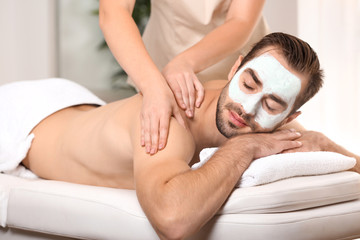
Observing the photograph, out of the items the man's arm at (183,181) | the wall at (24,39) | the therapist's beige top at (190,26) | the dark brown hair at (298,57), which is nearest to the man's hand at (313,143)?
the dark brown hair at (298,57)

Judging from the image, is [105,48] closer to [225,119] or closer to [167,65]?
[167,65]

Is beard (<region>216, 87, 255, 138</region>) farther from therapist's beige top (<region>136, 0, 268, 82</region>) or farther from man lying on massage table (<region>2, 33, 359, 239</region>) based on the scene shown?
therapist's beige top (<region>136, 0, 268, 82</region>)

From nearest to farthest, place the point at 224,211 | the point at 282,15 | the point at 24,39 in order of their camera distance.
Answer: the point at 224,211
the point at 282,15
the point at 24,39

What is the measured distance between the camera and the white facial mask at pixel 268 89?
5.10 feet

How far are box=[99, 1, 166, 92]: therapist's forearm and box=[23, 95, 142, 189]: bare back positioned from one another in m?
0.10

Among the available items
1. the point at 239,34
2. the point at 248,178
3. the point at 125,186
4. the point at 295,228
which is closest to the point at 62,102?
the point at 125,186

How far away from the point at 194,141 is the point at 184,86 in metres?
0.19

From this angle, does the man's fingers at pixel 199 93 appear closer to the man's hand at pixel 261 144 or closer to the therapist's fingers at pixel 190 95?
the therapist's fingers at pixel 190 95

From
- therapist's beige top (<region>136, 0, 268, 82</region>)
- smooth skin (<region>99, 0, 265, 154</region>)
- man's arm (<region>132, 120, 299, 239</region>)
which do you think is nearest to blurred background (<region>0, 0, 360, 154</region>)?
therapist's beige top (<region>136, 0, 268, 82</region>)

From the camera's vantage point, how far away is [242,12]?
6.68ft

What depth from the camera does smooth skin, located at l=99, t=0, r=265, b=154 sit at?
4.84ft

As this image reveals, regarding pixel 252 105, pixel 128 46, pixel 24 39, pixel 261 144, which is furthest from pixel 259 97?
pixel 24 39

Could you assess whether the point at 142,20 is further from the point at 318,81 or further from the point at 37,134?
the point at 318,81

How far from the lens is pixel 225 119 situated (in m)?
1.61
